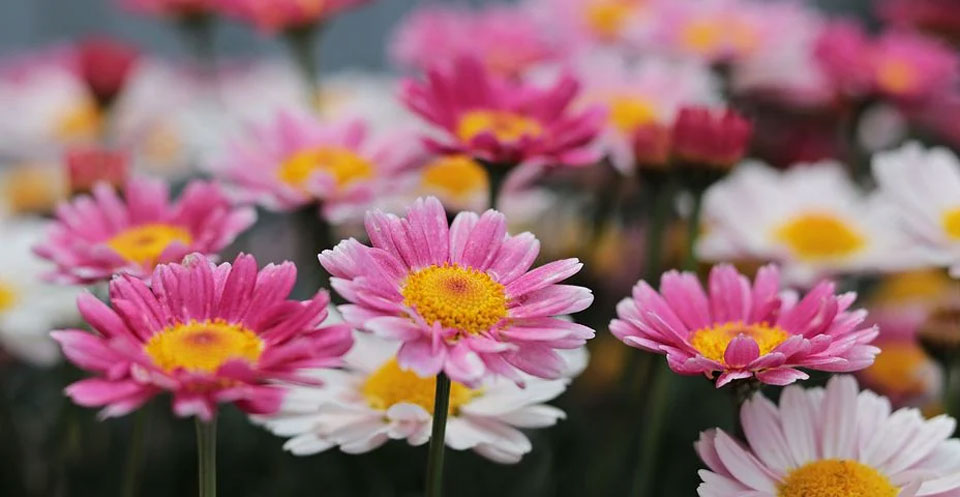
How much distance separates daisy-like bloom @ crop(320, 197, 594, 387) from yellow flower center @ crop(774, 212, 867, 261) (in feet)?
1.02

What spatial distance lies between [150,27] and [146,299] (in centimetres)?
156

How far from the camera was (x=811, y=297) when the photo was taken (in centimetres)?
41

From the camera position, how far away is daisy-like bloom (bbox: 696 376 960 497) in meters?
0.38

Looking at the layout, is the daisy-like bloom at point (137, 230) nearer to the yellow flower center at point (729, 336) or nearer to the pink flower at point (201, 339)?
the pink flower at point (201, 339)

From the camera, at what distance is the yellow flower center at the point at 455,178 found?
0.67 metres

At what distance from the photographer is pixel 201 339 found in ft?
1.16

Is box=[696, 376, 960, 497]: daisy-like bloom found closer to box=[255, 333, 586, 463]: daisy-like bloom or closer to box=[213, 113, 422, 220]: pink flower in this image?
box=[255, 333, 586, 463]: daisy-like bloom

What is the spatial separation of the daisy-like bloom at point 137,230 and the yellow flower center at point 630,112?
240 millimetres

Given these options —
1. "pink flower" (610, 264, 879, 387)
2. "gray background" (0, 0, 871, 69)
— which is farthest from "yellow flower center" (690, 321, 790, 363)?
"gray background" (0, 0, 871, 69)

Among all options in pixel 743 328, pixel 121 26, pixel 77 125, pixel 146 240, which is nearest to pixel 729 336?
pixel 743 328

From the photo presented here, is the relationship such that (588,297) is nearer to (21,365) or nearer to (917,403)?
(917,403)

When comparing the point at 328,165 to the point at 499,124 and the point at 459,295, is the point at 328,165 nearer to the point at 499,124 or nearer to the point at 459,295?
the point at 499,124

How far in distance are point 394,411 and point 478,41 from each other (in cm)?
39

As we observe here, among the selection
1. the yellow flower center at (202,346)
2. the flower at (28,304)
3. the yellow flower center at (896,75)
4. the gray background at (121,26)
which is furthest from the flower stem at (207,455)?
the gray background at (121,26)
